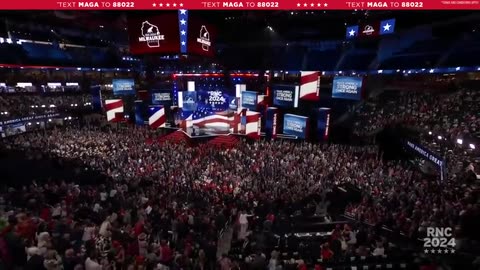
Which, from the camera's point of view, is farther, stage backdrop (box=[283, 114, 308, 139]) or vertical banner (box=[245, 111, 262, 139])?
vertical banner (box=[245, 111, 262, 139])

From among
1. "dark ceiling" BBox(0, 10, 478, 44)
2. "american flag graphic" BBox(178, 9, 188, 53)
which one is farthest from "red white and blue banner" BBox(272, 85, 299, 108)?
"dark ceiling" BBox(0, 10, 478, 44)

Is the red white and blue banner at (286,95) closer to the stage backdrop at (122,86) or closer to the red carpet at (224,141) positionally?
the red carpet at (224,141)

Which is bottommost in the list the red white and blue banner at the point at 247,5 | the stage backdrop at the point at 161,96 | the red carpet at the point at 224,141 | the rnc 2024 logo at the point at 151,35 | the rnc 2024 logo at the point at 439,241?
the red carpet at the point at 224,141

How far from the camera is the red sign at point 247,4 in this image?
20.1ft

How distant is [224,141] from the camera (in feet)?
89.6

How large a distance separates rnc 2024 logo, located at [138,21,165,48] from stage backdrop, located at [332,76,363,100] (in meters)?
13.2

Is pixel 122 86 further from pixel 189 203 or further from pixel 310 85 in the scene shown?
pixel 189 203

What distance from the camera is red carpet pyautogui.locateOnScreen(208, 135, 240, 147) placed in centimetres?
2628

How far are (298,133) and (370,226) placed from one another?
15.1 metres

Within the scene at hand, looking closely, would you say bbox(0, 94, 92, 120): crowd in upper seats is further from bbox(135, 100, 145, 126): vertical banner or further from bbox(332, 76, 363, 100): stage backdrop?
bbox(332, 76, 363, 100): stage backdrop

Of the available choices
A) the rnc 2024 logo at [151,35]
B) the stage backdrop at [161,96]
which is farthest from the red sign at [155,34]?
the stage backdrop at [161,96]

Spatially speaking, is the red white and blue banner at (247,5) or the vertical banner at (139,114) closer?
the red white and blue banner at (247,5)

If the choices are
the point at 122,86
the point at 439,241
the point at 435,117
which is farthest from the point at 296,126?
the point at 122,86

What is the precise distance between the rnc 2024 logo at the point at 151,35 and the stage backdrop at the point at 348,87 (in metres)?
13.2
